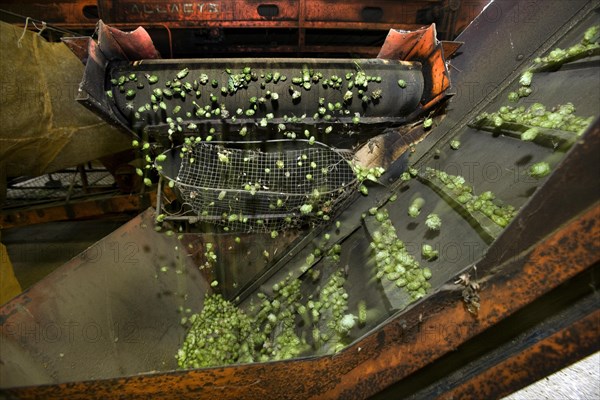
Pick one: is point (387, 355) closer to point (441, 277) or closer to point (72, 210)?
point (441, 277)

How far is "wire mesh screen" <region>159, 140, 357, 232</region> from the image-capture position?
299 cm

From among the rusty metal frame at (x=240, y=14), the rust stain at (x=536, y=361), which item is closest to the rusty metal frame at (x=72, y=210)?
the rusty metal frame at (x=240, y=14)

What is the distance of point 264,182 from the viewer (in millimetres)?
3055

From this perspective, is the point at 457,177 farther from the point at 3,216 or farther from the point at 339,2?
the point at 3,216

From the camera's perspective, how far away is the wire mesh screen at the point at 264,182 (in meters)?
2.99

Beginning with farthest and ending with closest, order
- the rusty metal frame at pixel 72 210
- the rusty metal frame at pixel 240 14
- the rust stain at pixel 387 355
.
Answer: the rusty metal frame at pixel 72 210 → the rusty metal frame at pixel 240 14 → the rust stain at pixel 387 355

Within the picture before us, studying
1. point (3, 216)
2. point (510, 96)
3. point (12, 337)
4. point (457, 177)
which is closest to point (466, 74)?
point (510, 96)

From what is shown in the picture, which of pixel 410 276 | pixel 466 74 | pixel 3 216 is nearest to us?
pixel 410 276

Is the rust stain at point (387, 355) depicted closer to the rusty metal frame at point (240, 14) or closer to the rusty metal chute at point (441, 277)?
the rusty metal chute at point (441, 277)

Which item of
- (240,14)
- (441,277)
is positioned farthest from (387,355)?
(240,14)

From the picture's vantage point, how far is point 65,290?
2.58 metres

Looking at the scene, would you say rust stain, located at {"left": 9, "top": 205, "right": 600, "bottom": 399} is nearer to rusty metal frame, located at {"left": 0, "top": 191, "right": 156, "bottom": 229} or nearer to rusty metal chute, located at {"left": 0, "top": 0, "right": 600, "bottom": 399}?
rusty metal chute, located at {"left": 0, "top": 0, "right": 600, "bottom": 399}

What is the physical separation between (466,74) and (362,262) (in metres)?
2.02

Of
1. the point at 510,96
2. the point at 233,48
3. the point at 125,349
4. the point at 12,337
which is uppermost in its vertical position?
the point at 233,48
